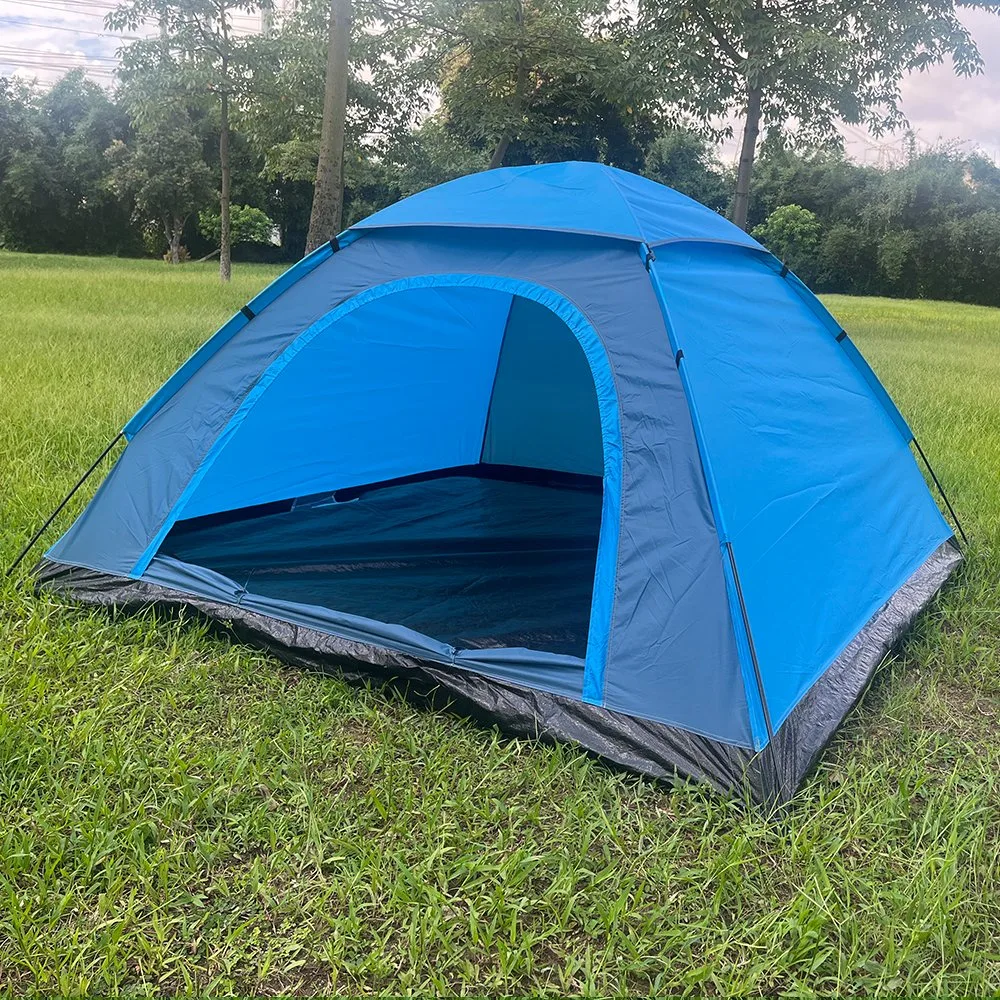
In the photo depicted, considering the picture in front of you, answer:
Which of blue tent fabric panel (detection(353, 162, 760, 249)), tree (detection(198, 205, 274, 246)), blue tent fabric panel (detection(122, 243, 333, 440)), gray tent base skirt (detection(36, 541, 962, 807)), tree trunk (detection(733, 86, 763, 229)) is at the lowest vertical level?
gray tent base skirt (detection(36, 541, 962, 807))

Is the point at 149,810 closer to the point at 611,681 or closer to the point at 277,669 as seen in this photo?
the point at 277,669

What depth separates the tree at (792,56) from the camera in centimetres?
945

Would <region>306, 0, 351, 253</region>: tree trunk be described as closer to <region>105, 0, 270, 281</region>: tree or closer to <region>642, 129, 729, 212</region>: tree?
<region>105, 0, 270, 281</region>: tree

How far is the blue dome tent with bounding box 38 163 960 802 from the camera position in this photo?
212 centimetres

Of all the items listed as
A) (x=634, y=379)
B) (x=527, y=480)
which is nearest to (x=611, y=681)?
(x=634, y=379)

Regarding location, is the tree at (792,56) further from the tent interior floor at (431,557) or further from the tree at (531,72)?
the tent interior floor at (431,557)

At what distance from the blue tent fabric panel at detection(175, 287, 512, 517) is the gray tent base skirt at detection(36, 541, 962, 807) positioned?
45cm

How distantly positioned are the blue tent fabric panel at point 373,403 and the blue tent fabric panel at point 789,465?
3.65 ft

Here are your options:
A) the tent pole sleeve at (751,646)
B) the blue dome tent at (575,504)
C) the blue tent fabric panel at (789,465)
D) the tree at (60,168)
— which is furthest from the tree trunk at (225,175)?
the tent pole sleeve at (751,646)

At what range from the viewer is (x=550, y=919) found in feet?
5.47

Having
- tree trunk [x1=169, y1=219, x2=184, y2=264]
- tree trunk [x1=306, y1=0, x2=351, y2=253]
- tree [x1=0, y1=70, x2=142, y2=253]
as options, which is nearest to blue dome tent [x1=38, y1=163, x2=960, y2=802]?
tree trunk [x1=306, y1=0, x2=351, y2=253]

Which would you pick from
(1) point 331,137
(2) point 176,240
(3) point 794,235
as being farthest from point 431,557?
(3) point 794,235

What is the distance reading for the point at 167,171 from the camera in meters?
20.3

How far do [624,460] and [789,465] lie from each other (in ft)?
1.77
